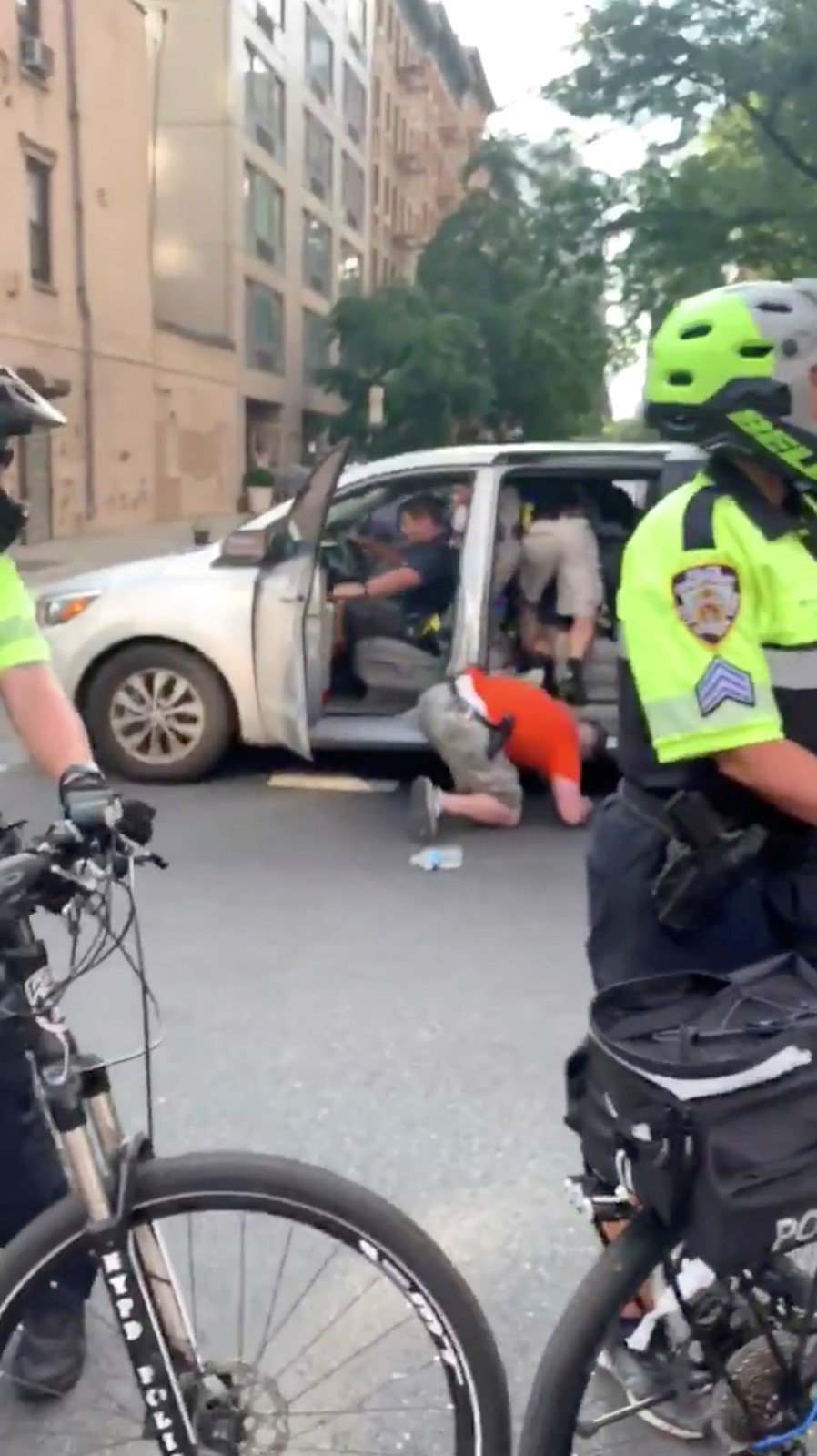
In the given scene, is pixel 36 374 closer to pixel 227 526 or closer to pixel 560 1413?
pixel 227 526

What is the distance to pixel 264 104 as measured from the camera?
4022cm

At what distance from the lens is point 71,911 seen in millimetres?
2014

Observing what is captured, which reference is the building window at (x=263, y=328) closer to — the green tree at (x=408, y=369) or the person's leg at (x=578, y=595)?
the green tree at (x=408, y=369)

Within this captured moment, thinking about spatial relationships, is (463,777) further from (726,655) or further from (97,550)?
(97,550)

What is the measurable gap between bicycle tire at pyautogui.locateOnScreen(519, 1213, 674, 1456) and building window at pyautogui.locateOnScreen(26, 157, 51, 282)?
24.0 metres

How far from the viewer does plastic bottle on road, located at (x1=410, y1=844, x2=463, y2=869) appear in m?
6.11

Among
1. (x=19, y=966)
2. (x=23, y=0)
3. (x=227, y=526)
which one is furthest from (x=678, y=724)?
(x=227, y=526)

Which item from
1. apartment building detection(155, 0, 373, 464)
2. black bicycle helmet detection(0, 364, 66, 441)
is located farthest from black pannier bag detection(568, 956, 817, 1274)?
apartment building detection(155, 0, 373, 464)

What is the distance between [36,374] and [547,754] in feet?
60.6

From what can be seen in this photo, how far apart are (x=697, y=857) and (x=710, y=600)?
402 millimetres

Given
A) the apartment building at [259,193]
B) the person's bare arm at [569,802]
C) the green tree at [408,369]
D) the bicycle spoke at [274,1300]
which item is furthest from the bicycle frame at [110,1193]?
the green tree at [408,369]

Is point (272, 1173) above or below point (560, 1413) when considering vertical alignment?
above

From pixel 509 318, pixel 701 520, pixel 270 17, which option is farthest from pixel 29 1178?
pixel 270 17

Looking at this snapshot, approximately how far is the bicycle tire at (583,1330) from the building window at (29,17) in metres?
24.6
